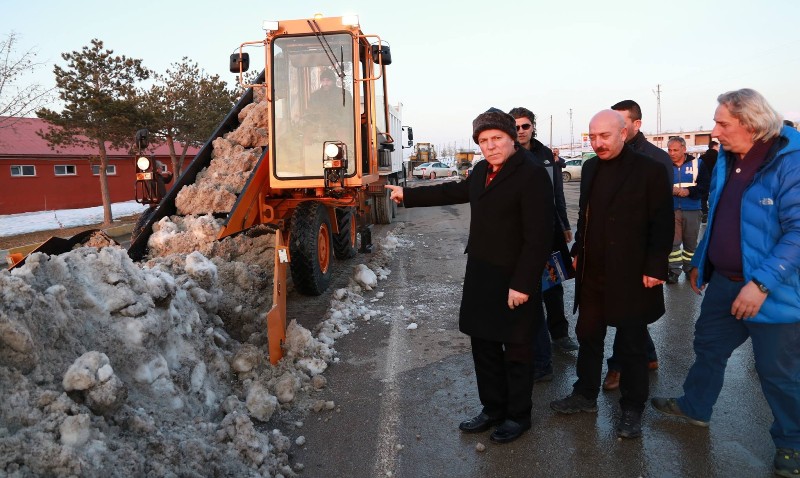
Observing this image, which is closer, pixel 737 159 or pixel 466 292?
pixel 737 159

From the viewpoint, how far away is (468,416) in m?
3.62

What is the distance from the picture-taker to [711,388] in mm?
3215

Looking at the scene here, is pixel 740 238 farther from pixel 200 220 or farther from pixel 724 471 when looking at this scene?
pixel 200 220

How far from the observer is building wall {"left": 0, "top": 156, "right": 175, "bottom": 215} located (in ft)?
71.6

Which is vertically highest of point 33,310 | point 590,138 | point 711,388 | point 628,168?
point 590,138

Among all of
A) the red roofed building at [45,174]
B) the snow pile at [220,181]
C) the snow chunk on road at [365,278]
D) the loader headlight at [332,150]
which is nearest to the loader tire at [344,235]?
the snow chunk on road at [365,278]

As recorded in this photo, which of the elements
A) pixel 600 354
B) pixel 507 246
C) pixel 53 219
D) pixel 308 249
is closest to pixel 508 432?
pixel 600 354

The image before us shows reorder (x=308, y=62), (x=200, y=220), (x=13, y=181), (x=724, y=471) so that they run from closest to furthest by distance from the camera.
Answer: (x=724, y=471) < (x=200, y=220) < (x=308, y=62) < (x=13, y=181)

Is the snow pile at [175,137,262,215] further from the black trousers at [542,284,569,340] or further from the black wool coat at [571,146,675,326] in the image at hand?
the black wool coat at [571,146,675,326]

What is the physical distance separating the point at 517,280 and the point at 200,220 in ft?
13.3

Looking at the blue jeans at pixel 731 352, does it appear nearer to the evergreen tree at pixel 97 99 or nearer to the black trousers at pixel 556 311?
the black trousers at pixel 556 311

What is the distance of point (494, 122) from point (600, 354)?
1713mm

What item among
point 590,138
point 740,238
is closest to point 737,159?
point 740,238

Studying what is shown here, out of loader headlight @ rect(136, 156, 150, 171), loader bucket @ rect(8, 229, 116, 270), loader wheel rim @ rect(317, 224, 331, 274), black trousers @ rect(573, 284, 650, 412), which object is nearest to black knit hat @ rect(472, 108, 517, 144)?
black trousers @ rect(573, 284, 650, 412)
